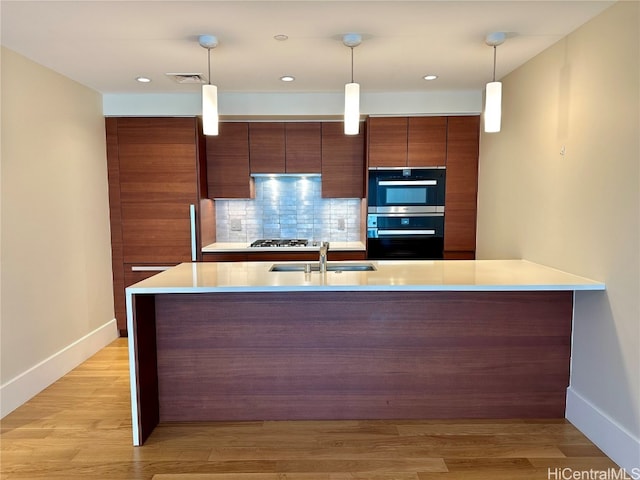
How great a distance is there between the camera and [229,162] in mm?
4367

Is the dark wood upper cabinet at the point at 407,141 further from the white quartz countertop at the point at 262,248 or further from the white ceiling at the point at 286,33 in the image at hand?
the white quartz countertop at the point at 262,248

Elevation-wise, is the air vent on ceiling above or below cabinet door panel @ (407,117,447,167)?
above

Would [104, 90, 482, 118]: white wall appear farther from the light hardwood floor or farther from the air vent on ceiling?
the light hardwood floor

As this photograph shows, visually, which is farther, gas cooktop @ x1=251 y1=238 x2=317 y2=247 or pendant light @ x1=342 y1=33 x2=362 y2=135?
gas cooktop @ x1=251 y1=238 x2=317 y2=247

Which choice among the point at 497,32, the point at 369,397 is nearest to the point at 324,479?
the point at 369,397

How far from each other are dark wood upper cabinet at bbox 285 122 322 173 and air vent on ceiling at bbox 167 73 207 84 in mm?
1063

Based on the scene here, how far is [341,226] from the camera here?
15.9ft

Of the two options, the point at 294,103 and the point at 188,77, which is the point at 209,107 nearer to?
the point at 188,77

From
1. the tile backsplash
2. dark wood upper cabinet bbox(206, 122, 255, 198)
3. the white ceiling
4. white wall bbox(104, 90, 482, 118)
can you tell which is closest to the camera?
the white ceiling

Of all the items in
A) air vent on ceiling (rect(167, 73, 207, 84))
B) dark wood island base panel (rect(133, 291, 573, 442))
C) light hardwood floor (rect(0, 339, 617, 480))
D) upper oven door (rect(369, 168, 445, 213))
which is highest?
air vent on ceiling (rect(167, 73, 207, 84))

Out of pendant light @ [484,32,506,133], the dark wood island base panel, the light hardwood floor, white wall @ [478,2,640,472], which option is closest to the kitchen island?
the dark wood island base panel

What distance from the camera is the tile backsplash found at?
189 inches

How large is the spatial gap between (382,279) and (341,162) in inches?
87.8

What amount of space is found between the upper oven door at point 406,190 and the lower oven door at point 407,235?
0.26 feet
